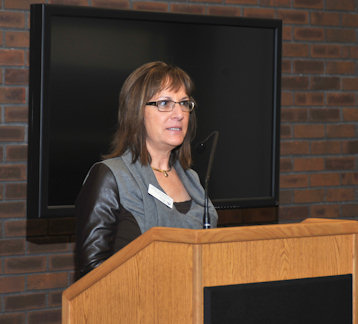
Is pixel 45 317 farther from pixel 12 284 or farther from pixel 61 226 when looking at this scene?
pixel 61 226

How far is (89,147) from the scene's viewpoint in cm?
276

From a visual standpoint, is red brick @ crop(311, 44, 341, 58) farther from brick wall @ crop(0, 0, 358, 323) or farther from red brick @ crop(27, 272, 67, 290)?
red brick @ crop(27, 272, 67, 290)

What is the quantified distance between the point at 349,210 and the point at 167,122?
2.07 m

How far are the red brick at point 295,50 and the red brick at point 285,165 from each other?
564mm

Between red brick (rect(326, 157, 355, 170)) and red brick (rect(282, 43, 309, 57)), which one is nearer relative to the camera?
red brick (rect(282, 43, 309, 57))

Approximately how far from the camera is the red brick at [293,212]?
3545 mm

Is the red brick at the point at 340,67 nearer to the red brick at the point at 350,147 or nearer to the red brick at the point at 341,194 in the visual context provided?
the red brick at the point at 350,147

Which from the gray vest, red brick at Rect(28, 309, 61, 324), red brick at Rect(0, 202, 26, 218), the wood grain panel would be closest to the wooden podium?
the wood grain panel

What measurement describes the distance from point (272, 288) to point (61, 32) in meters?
1.68

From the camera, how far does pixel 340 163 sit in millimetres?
3672

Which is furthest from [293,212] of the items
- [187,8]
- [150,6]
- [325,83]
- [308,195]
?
[150,6]

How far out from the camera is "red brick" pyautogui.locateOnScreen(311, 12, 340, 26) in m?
3.59

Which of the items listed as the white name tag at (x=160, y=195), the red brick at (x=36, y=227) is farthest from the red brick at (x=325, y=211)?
the white name tag at (x=160, y=195)

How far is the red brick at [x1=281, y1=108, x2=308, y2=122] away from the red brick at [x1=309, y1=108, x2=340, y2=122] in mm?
46
